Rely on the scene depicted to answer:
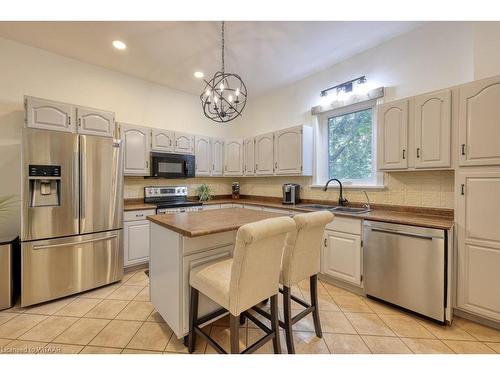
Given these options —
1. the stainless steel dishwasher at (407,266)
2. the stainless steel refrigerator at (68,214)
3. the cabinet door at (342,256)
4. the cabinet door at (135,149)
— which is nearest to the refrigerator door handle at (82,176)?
the stainless steel refrigerator at (68,214)

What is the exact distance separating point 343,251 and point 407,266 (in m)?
0.63

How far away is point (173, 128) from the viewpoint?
160 inches

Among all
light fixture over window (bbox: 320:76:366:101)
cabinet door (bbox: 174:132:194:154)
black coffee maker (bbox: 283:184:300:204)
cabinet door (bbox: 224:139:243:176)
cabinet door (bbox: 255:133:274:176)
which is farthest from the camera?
cabinet door (bbox: 224:139:243:176)

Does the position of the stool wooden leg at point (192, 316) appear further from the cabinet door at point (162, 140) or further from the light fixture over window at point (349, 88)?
the light fixture over window at point (349, 88)

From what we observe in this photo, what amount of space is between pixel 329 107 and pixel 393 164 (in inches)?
53.5

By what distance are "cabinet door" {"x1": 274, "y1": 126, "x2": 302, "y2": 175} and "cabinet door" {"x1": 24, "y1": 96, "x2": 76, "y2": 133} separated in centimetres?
281

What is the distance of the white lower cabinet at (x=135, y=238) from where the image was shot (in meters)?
2.98

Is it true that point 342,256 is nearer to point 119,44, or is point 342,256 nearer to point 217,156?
point 217,156

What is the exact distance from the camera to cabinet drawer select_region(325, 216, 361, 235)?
95.6 inches

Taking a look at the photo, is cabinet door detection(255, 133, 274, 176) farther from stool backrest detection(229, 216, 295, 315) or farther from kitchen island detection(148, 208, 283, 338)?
stool backrest detection(229, 216, 295, 315)

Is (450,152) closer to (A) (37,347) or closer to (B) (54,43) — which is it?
(A) (37,347)

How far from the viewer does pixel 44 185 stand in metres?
2.30

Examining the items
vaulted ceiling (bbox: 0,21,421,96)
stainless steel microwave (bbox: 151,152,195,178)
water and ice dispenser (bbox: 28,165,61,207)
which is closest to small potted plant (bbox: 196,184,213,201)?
stainless steel microwave (bbox: 151,152,195,178)

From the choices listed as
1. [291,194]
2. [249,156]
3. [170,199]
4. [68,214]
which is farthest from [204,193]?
[68,214]
